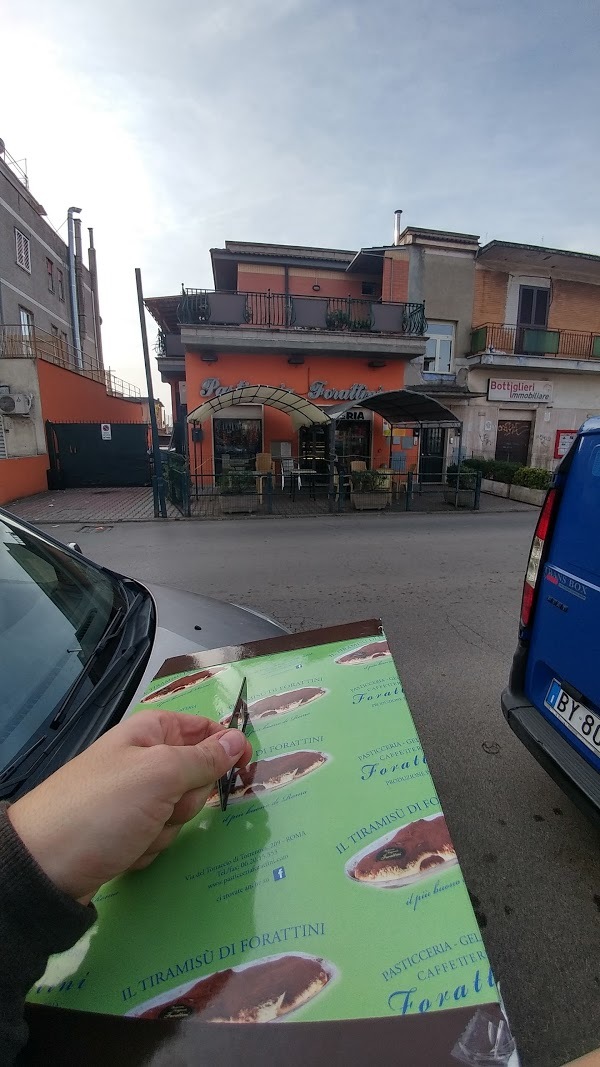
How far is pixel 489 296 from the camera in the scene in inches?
733

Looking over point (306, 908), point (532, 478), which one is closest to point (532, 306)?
point (532, 478)

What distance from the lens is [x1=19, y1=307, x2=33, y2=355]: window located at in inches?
635

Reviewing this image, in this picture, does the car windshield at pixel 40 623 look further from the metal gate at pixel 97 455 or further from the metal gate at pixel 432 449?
the metal gate at pixel 432 449

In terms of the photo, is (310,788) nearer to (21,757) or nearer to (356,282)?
(21,757)

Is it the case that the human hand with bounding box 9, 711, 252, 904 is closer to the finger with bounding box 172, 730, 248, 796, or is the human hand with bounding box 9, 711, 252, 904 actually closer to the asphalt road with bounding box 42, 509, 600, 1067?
the finger with bounding box 172, 730, 248, 796

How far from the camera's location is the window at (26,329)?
635 inches

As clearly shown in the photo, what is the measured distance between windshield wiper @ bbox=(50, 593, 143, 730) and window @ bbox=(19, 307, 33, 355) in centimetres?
1677

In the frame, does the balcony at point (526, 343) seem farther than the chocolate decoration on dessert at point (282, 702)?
Yes

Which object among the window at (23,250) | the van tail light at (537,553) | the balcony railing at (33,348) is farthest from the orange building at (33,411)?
the van tail light at (537,553)

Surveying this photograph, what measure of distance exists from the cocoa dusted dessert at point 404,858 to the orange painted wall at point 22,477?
15001 mm

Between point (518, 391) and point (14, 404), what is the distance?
59.0ft

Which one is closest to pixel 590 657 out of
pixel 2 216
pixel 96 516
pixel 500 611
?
pixel 500 611

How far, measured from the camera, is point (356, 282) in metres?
17.8

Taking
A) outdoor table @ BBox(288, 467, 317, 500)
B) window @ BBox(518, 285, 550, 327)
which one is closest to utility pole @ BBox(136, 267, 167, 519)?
outdoor table @ BBox(288, 467, 317, 500)
